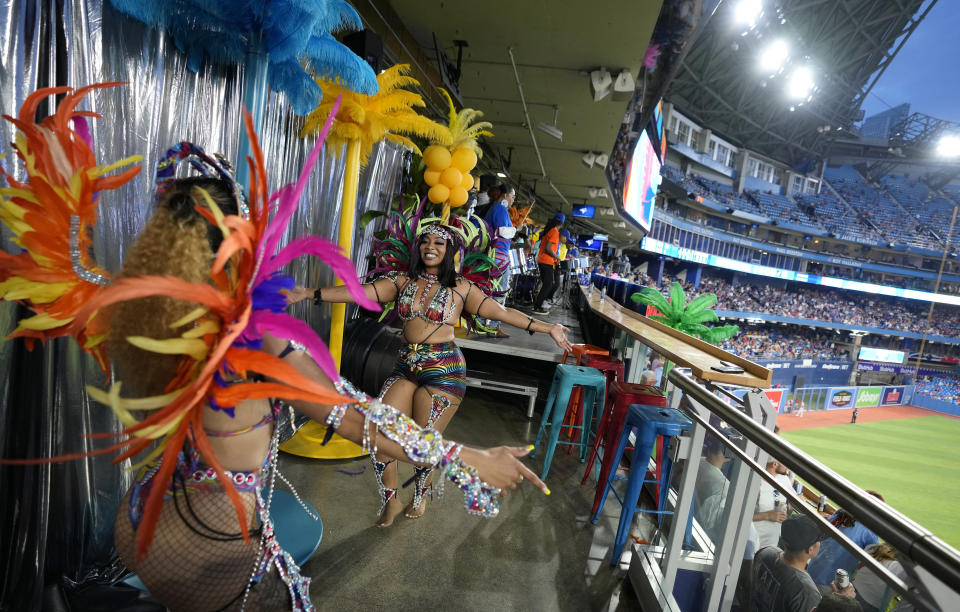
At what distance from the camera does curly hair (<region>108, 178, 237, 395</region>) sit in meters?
1.04

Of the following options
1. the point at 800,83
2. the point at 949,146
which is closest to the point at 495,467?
the point at 800,83

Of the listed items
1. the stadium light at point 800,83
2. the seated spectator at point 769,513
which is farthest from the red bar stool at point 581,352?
the stadium light at point 800,83

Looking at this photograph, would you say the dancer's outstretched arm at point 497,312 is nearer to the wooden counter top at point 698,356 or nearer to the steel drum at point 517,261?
the wooden counter top at point 698,356

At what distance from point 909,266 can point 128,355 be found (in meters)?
47.9

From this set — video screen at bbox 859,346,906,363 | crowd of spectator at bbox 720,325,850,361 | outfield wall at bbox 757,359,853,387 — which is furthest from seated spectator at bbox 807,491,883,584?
video screen at bbox 859,346,906,363

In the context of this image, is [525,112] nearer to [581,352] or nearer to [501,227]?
[501,227]

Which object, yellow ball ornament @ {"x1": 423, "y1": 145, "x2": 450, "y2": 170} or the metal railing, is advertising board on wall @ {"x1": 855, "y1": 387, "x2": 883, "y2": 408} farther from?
the metal railing

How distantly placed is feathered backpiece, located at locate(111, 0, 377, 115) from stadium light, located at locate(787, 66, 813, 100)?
135ft

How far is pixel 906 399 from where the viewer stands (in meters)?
26.0

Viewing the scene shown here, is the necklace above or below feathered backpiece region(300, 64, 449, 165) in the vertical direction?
below

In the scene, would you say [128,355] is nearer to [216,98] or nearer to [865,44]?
[216,98]

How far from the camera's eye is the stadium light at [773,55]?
92.5 ft

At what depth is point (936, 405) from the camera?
25453mm

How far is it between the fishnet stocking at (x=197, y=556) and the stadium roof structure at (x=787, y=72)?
85.4 ft
